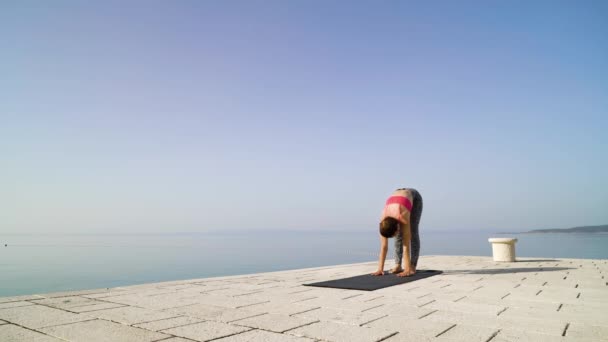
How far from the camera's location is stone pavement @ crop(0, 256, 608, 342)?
9.19 ft

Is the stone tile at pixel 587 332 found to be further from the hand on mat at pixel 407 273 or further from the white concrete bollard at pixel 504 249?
the white concrete bollard at pixel 504 249

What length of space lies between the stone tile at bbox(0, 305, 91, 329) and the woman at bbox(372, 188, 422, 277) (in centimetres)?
386

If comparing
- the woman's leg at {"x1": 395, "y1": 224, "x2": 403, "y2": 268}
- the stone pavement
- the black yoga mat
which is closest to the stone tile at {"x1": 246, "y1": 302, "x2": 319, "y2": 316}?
the stone pavement

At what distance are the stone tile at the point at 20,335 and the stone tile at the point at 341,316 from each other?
181 cm

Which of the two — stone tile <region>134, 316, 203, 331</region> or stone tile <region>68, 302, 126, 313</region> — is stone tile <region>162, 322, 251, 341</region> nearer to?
stone tile <region>134, 316, 203, 331</region>

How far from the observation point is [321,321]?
10.5 feet

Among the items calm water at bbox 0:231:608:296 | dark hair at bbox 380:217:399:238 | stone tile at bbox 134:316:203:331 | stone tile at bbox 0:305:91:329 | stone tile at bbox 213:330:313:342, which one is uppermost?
dark hair at bbox 380:217:399:238

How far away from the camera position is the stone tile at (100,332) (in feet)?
9.03

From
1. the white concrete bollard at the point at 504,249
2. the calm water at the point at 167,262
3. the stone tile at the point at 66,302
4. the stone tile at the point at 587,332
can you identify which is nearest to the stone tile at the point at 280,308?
the stone tile at the point at 66,302

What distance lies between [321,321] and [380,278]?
2905mm

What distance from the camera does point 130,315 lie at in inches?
138

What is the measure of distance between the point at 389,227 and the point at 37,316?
13.7 feet

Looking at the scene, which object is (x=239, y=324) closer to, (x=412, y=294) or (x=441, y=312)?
(x=441, y=312)

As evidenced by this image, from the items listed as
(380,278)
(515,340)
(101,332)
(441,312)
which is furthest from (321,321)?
(380,278)
